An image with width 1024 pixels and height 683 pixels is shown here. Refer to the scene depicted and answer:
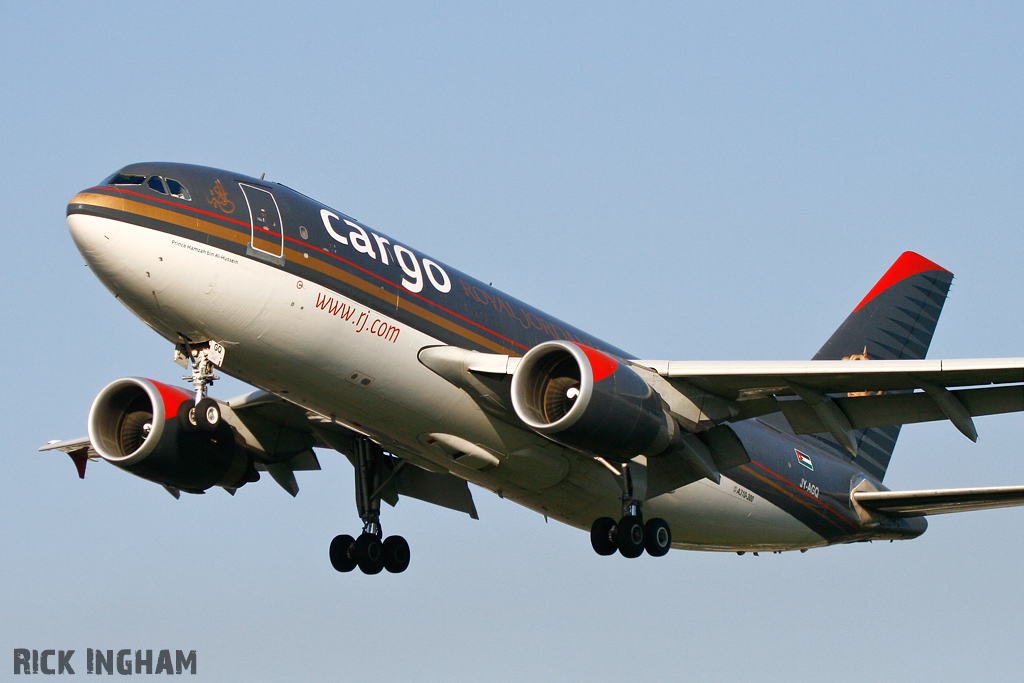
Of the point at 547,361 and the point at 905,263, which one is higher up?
the point at 905,263

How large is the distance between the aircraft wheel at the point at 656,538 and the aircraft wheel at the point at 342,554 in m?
6.21

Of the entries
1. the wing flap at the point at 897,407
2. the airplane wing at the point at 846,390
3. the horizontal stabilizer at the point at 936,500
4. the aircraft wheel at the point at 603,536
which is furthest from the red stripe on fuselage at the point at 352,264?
the horizontal stabilizer at the point at 936,500

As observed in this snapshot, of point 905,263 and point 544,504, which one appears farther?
point 905,263

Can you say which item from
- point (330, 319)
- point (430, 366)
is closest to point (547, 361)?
point (430, 366)

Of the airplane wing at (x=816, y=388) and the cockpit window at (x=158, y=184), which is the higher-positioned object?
the cockpit window at (x=158, y=184)

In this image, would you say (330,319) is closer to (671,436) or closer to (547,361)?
(547,361)

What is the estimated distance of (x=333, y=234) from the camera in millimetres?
21250

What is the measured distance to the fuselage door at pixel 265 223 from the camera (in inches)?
797

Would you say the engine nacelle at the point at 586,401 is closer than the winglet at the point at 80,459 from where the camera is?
Yes

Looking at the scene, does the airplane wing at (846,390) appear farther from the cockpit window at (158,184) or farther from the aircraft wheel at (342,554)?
the cockpit window at (158,184)

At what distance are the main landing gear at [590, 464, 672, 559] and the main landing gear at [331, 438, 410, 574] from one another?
14.3 ft

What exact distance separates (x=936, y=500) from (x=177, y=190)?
16838mm

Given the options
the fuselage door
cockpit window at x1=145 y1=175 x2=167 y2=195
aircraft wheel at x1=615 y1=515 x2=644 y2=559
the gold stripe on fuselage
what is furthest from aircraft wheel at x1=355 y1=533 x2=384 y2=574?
cockpit window at x1=145 y1=175 x2=167 y2=195

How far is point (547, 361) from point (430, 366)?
202 centimetres
